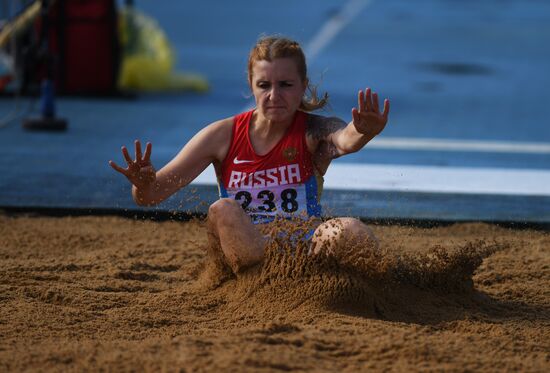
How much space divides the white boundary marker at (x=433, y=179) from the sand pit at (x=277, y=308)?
4.22 feet

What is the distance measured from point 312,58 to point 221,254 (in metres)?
10.5

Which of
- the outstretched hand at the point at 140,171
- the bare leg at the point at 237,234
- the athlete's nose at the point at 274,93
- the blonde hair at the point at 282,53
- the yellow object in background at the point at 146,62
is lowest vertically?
the bare leg at the point at 237,234

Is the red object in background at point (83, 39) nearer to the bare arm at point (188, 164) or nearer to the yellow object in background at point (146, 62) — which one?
the yellow object in background at point (146, 62)

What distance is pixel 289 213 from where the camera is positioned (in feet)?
16.6

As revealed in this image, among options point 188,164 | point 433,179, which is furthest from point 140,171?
point 433,179

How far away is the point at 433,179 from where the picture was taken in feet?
25.9

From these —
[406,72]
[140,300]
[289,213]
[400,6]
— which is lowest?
[140,300]

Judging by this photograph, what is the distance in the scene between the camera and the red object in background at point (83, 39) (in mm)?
11531

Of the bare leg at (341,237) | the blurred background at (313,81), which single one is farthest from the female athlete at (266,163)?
the blurred background at (313,81)

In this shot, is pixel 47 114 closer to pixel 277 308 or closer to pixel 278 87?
pixel 278 87

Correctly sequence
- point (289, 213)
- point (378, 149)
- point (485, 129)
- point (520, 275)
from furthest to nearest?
point (485, 129) → point (378, 149) → point (520, 275) → point (289, 213)

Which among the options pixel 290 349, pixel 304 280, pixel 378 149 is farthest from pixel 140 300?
pixel 378 149

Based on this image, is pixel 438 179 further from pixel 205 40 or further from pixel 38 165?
pixel 205 40

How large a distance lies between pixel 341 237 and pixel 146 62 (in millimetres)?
8224
